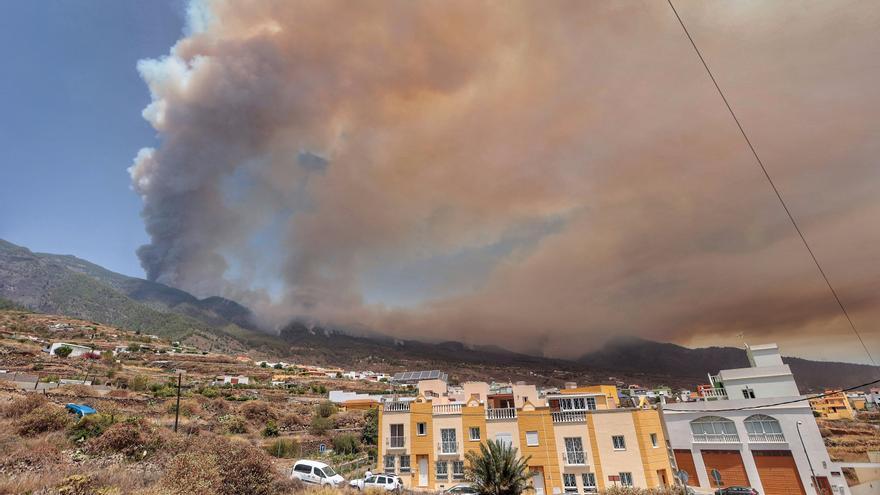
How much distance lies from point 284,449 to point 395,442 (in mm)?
10766

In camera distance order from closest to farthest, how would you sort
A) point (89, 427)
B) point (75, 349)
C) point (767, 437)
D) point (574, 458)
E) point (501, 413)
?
point (89, 427) → point (574, 458) → point (767, 437) → point (501, 413) → point (75, 349)

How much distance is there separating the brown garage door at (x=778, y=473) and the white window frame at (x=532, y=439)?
830 inches

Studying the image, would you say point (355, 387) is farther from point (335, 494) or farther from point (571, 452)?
point (335, 494)

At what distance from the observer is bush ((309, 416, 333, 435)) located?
163 feet

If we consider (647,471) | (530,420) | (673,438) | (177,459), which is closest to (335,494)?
(177,459)

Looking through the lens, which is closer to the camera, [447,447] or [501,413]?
[447,447]

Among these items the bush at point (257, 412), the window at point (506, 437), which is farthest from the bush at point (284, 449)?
the window at point (506, 437)

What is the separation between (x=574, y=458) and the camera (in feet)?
112

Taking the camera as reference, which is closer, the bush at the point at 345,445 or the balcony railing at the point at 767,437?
the balcony railing at the point at 767,437

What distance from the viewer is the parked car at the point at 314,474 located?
23672 mm

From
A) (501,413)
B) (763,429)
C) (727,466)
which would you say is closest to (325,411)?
(501,413)

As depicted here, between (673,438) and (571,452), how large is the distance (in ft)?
46.8

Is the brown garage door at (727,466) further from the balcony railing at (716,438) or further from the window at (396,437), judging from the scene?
the window at (396,437)

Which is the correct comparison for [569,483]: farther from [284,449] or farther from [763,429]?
[284,449]
